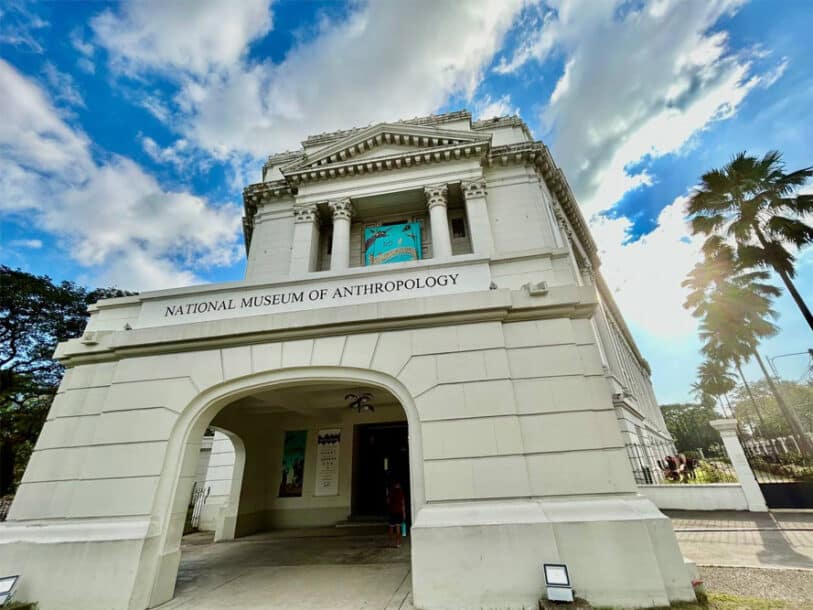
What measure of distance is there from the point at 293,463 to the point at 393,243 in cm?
1107

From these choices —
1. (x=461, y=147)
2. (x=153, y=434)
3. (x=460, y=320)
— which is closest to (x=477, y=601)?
(x=460, y=320)

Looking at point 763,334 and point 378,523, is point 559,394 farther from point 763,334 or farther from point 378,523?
point 763,334

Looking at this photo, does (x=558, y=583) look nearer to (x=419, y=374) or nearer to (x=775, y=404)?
(x=419, y=374)

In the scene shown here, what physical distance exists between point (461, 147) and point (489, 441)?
55.3 ft

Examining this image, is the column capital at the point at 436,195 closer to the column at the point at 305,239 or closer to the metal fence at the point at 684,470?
the column at the point at 305,239

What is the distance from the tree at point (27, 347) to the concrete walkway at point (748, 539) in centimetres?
3160

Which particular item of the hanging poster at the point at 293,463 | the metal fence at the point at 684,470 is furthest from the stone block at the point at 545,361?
the hanging poster at the point at 293,463

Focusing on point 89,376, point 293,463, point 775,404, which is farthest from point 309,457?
point 775,404

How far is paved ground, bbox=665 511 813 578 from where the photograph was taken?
664 centimetres

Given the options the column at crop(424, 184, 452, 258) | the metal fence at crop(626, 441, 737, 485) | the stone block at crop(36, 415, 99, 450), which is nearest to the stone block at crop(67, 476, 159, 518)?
the stone block at crop(36, 415, 99, 450)

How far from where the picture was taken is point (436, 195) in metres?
19.0

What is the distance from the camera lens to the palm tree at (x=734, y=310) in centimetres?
2336

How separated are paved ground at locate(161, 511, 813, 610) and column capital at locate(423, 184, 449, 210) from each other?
1438 centimetres

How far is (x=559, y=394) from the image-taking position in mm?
6094
